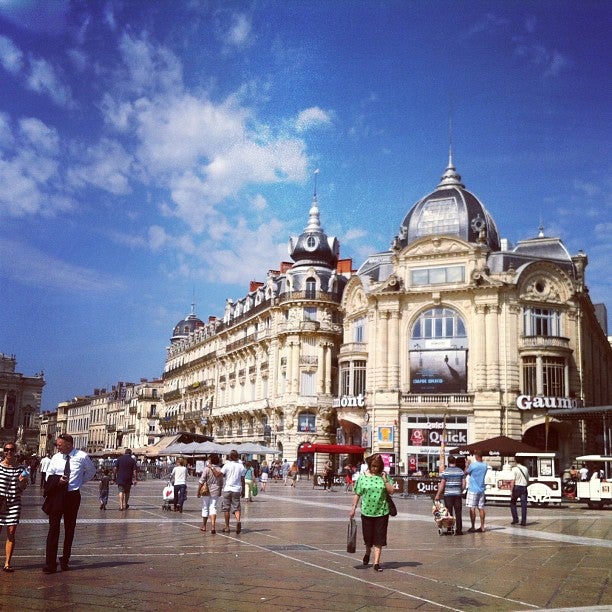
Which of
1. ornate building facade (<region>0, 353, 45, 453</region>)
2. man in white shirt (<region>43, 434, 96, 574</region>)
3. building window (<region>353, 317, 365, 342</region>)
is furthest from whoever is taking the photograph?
ornate building facade (<region>0, 353, 45, 453</region>)

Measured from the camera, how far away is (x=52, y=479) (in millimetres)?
9812

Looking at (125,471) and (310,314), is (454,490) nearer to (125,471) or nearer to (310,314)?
(125,471)

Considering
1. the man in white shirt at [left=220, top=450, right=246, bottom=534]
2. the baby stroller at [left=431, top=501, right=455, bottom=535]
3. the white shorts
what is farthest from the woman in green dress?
the white shorts

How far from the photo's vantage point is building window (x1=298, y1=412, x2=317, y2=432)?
5653 cm

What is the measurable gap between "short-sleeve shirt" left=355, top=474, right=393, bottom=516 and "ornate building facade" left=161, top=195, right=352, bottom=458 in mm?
45807

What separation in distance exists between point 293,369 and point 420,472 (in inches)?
557

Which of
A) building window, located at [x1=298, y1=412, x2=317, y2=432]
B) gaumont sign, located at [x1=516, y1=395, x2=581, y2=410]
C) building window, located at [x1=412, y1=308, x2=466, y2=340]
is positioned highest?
building window, located at [x1=412, y1=308, x2=466, y2=340]

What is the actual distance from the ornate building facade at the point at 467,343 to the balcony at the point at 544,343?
0.06 m

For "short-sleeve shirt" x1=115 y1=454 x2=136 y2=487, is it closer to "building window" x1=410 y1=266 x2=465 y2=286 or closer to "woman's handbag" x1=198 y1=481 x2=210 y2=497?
"woman's handbag" x1=198 y1=481 x2=210 y2=497

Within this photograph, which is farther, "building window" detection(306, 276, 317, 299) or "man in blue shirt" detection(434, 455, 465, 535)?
"building window" detection(306, 276, 317, 299)

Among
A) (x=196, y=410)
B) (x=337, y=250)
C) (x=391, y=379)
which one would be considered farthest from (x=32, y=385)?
(x=391, y=379)

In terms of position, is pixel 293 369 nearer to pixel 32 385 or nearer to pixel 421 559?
pixel 421 559

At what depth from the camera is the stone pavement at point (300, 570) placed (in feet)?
26.5

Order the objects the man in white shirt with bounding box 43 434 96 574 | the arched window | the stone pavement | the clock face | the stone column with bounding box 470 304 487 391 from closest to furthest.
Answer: the stone pavement → the man in white shirt with bounding box 43 434 96 574 → the stone column with bounding box 470 304 487 391 → the arched window → the clock face
